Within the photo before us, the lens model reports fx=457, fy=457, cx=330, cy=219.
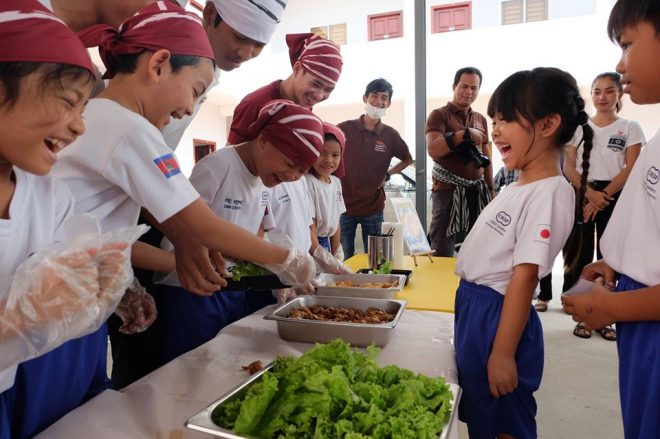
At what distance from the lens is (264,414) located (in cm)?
79

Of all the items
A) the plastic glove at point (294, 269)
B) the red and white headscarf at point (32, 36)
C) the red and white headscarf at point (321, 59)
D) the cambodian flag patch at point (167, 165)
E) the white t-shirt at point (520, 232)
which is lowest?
the plastic glove at point (294, 269)

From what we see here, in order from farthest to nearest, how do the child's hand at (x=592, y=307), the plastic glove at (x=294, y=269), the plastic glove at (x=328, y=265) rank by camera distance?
the plastic glove at (x=328, y=265)
the plastic glove at (x=294, y=269)
the child's hand at (x=592, y=307)

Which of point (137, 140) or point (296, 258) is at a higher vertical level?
point (137, 140)

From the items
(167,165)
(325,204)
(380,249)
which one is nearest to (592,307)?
(167,165)

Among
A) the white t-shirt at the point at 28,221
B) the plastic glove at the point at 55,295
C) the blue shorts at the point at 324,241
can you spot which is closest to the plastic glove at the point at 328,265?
the blue shorts at the point at 324,241

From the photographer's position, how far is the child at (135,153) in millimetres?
1011

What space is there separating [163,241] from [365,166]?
228 cm

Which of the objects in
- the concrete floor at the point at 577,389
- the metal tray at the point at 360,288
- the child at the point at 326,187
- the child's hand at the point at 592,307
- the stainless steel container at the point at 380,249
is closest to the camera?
the child's hand at the point at 592,307

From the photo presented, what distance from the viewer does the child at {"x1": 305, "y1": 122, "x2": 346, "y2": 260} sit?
2.57 meters

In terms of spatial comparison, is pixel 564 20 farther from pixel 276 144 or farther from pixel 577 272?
pixel 276 144

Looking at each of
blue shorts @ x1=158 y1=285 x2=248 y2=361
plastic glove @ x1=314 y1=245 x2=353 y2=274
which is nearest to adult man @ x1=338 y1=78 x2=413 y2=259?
plastic glove @ x1=314 y1=245 x2=353 y2=274

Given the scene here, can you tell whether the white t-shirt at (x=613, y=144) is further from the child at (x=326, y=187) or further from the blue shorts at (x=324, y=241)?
the blue shorts at (x=324, y=241)

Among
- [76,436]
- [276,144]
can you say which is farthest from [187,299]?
[76,436]

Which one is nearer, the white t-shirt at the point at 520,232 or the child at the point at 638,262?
the child at the point at 638,262
